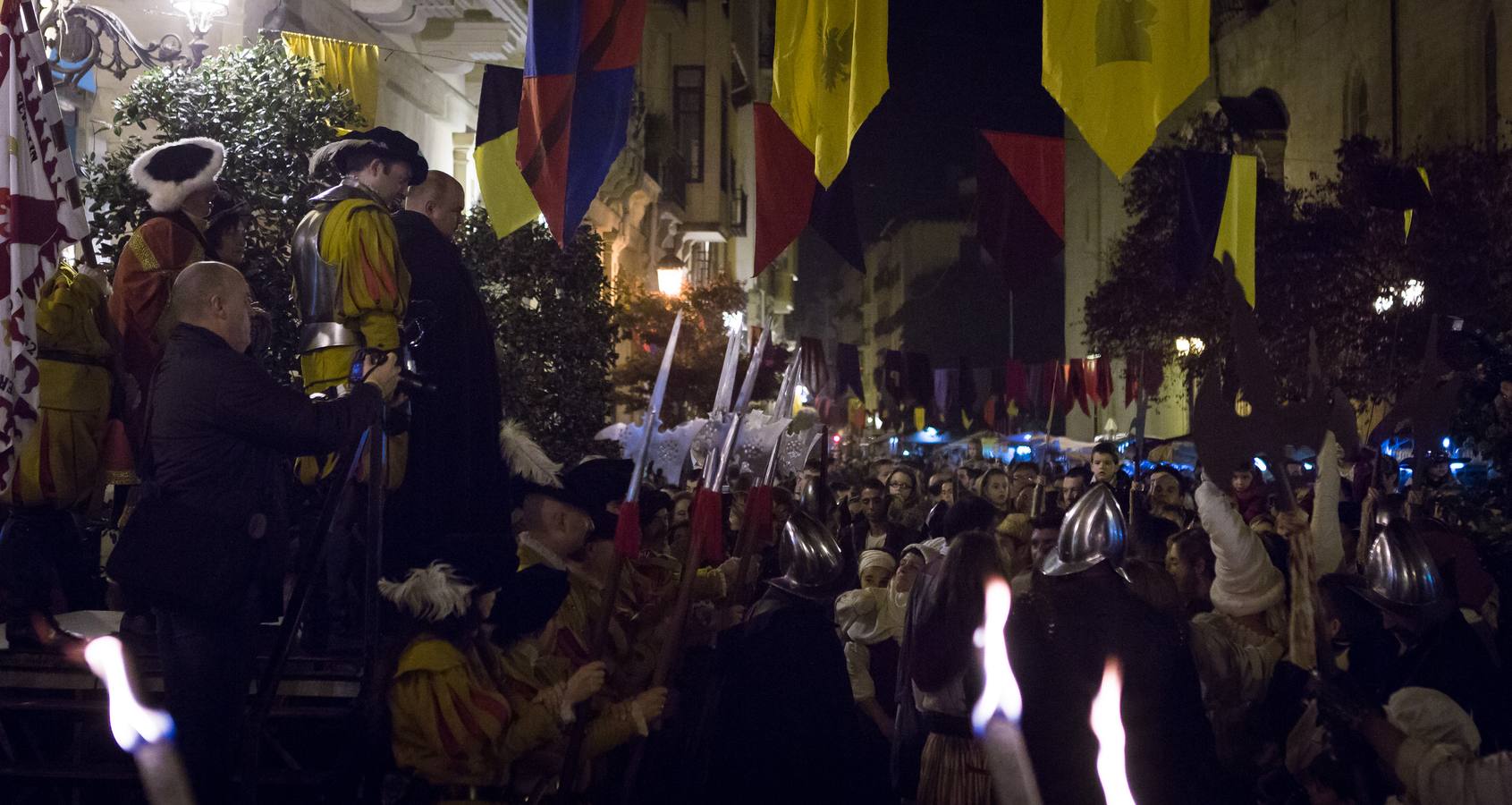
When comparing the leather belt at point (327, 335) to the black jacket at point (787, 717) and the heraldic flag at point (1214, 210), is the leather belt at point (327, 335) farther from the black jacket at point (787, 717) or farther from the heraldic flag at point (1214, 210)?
the heraldic flag at point (1214, 210)

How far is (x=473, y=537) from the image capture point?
496cm

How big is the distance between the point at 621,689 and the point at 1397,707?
2.73 meters

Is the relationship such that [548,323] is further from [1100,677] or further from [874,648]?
[1100,677]

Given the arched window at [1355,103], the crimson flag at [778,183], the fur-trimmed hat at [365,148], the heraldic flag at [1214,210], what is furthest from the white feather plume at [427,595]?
the arched window at [1355,103]

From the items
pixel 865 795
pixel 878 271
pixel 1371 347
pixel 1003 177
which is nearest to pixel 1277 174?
pixel 1371 347

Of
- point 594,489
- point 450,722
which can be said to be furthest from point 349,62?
point 450,722

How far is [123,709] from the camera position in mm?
4781

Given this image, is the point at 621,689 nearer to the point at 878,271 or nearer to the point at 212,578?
the point at 212,578

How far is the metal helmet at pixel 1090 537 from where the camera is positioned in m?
4.88

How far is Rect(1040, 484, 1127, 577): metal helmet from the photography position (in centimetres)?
488

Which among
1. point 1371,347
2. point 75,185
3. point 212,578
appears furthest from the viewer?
point 1371,347

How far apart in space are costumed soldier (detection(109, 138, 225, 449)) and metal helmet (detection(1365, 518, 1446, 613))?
4.69m

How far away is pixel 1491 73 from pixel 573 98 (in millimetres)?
25968

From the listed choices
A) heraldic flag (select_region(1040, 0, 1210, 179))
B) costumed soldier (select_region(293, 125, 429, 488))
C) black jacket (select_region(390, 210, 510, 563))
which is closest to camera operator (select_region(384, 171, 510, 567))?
black jacket (select_region(390, 210, 510, 563))
